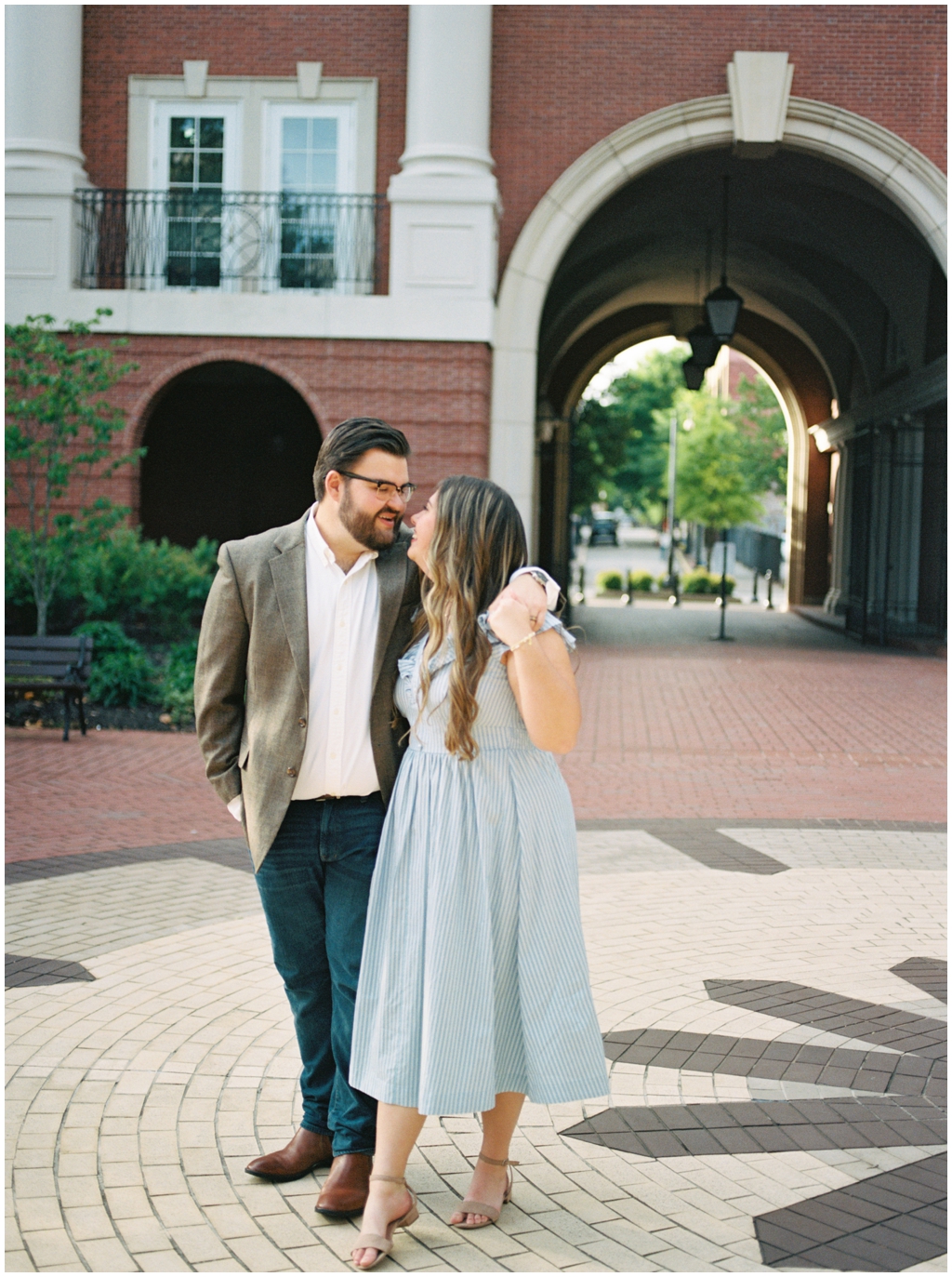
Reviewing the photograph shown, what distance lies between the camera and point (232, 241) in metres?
17.2

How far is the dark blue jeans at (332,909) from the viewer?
11.1 ft

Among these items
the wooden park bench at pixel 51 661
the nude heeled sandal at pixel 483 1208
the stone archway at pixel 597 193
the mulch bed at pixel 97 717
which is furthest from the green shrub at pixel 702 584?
the nude heeled sandal at pixel 483 1208

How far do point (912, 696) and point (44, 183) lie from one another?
11.9 meters

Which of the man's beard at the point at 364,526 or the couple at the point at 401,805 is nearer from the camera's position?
the couple at the point at 401,805

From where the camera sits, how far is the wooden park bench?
1164 centimetres

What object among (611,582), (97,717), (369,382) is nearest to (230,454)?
(369,382)

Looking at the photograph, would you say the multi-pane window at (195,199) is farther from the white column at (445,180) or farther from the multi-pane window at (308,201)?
the white column at (445,180)

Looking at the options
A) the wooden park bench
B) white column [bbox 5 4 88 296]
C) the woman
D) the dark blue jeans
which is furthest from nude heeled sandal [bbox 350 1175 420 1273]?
white column [bbox 5 4 88 296]

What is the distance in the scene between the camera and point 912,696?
1466 centimetres

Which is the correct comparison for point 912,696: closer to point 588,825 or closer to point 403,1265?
point 588,825

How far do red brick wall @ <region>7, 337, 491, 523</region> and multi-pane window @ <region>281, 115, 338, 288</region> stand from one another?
142cm

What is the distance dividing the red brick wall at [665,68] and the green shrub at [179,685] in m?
6.82

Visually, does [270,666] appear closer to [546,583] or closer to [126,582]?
[546,583]

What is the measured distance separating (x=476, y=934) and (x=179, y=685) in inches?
404
